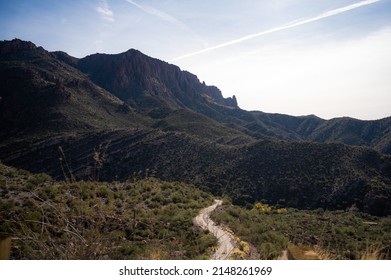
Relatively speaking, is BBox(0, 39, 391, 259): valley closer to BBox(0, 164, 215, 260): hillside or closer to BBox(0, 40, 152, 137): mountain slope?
BBox(0, 164, 215, 260): hillside

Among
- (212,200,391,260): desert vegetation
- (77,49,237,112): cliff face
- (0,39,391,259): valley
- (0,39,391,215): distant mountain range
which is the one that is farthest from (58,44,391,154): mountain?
(212,200,391,260): desert vegetation

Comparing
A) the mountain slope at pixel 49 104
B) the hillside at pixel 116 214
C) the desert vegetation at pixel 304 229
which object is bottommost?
the desert vegetation at pixel 304 229

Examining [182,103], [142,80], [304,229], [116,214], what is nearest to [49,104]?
[304,229]

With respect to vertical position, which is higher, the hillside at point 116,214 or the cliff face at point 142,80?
the cliff face at point 142,80

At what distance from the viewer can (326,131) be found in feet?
347

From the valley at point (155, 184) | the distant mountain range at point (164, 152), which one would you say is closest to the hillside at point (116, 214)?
the valley at point (155, 184)

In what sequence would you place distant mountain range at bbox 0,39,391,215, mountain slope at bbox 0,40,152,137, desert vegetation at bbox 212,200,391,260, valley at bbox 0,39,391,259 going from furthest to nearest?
mountain slope at bbox 0,40,152,137 < distant mountain range at bbox 0,39,391,215 < desert vegetation at bbox 212,200,391,260 < valley at bbox 0,39,391,259

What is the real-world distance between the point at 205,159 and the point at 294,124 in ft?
341

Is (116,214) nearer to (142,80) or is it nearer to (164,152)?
(164,152)

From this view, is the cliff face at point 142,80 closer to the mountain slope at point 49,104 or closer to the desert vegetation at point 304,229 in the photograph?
the mountain slope at point 49,104

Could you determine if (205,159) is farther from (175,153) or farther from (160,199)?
(160,199)

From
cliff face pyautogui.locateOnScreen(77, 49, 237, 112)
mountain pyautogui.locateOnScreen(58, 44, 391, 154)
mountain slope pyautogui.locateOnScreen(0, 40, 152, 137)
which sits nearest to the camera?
Answer: mountain slope pyautogui.locateOnScreen(0, 40, 152, 137)

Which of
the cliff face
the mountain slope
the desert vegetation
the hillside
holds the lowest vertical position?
the desert vegetation

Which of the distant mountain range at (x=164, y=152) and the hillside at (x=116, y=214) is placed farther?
the distant mountain range at (x=164, y=152)
